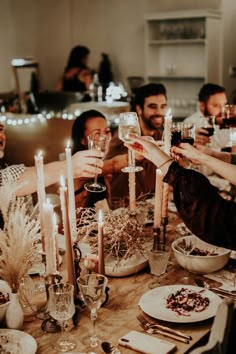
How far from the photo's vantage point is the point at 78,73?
7.98 meters

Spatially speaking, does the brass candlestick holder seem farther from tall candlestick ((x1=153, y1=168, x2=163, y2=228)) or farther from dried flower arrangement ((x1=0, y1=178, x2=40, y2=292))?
tall candlestick ((x1=153, y1=168, x2=163, y2=228))

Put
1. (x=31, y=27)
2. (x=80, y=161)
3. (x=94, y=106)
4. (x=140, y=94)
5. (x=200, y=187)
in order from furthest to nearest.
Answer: (x=31, y=27) → (x=94, y=106) → (x=140, y=94) → (x=80, y=161) → (x=200, y=187)

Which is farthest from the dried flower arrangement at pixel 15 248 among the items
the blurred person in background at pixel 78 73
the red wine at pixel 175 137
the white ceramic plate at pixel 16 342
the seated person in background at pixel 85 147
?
the blurred person in background at pixel 78 73

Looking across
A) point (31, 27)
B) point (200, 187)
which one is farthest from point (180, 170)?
point (31, 27)

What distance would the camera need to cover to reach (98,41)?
8477 millimetres

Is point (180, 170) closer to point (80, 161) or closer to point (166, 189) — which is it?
point (166, 189)

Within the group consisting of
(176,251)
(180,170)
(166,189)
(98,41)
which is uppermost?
(98,41)

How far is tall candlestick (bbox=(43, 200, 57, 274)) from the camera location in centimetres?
169

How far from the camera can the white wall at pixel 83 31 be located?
745 centimetres

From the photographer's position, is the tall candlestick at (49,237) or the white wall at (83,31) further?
the white wall at (83,31)

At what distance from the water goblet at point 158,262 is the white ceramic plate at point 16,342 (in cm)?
52

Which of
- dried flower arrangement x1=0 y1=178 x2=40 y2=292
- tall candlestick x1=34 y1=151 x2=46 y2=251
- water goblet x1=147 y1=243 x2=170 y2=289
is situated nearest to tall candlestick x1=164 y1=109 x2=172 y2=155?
water goblet x1=147 y1=243 x2=170 y2=289

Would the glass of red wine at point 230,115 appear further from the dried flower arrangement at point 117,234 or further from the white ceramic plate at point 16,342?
the white ceramic plate at point 16,342

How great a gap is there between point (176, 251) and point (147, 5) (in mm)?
6337
